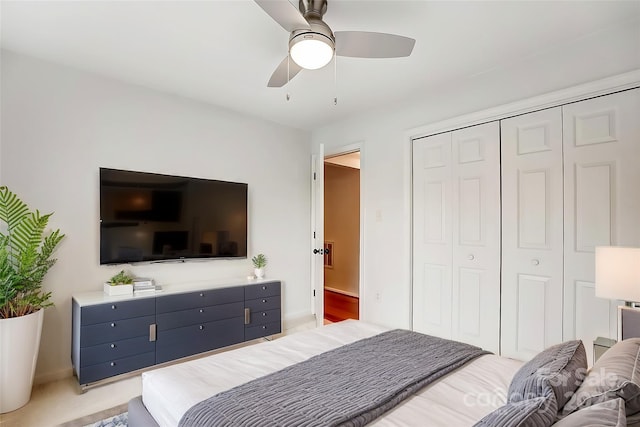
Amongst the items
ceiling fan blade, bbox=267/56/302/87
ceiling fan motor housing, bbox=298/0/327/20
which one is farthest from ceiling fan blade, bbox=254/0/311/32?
ceiling fan blade, bbox=267/56/302/87

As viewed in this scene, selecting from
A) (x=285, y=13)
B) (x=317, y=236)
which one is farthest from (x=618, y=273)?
(x=317, y=236)

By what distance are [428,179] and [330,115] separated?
4.54 feet

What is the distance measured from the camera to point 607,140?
2.22 m

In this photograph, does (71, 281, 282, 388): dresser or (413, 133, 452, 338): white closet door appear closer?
(71, 281, 282, 388): dresser

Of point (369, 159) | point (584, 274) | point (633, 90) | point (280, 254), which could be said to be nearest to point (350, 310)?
point (280, 254)

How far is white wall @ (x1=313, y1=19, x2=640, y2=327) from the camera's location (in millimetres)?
2277

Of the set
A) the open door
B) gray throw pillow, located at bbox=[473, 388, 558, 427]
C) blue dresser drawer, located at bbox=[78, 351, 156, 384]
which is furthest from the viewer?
the open door

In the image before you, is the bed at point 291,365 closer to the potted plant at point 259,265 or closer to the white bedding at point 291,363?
the white bedding at point 291,363

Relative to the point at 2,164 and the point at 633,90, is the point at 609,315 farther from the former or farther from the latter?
the point at 2,164

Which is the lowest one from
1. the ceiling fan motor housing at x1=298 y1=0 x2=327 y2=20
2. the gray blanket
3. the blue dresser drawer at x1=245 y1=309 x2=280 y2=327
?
the blue dresser drawer at x1=245 y1=309 x2=280 y2=327

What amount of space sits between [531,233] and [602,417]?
6.70ft

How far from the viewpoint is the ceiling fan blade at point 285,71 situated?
206 centimetres

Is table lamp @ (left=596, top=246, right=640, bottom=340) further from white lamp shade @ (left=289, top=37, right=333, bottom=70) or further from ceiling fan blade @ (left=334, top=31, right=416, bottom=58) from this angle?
white lamp shade @ (left=289, top=37, right=333, bottom=70)

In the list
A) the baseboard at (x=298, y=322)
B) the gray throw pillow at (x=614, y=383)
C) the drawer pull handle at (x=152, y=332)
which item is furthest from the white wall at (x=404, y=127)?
the drawer pull handle at (x=152, y=332)
